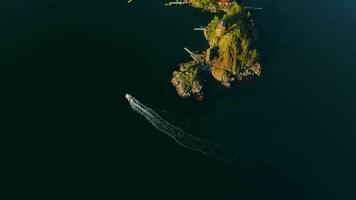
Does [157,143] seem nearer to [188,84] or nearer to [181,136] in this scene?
[181,136]

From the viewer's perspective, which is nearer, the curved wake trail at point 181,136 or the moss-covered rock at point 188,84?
the curved wake trail at point 181,136

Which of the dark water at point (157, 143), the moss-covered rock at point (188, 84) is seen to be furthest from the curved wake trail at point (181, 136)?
the moss-covered rock at point (188, 84)

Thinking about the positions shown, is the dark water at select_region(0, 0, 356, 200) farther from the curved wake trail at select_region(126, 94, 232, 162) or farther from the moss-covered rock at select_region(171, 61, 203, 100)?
the moss-covered rock at select_region(171, 61, 203, 100)

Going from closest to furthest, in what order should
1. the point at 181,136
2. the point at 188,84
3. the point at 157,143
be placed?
the point at 157,143
the point at 181,136
the point at 188,84

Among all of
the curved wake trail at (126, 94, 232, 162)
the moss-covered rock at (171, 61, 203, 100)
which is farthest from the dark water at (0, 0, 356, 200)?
the moss-covered rock at (171, 61, 203, 100)

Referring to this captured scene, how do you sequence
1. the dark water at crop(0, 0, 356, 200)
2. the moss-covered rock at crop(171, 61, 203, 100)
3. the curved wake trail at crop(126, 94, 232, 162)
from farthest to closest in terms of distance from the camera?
the moss-covered rock at crop(171, 61, 203, 100) → the curved wake trail at crop(126, 94, 232, 162) → the dark water at crop(0, 0, 356, 200)

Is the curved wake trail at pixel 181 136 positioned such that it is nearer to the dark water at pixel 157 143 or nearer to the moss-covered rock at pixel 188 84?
the dark water at pixel 157 143

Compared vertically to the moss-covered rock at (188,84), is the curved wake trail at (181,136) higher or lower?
lower

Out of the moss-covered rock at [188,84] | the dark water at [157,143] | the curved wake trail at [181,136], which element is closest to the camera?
the dark water at [157,143]

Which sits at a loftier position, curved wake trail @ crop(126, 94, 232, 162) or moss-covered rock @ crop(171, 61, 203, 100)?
moss-covered rock @ crop(171, 61, 203, 100)

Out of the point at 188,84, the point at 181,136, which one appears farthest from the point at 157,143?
the point at 188,84
